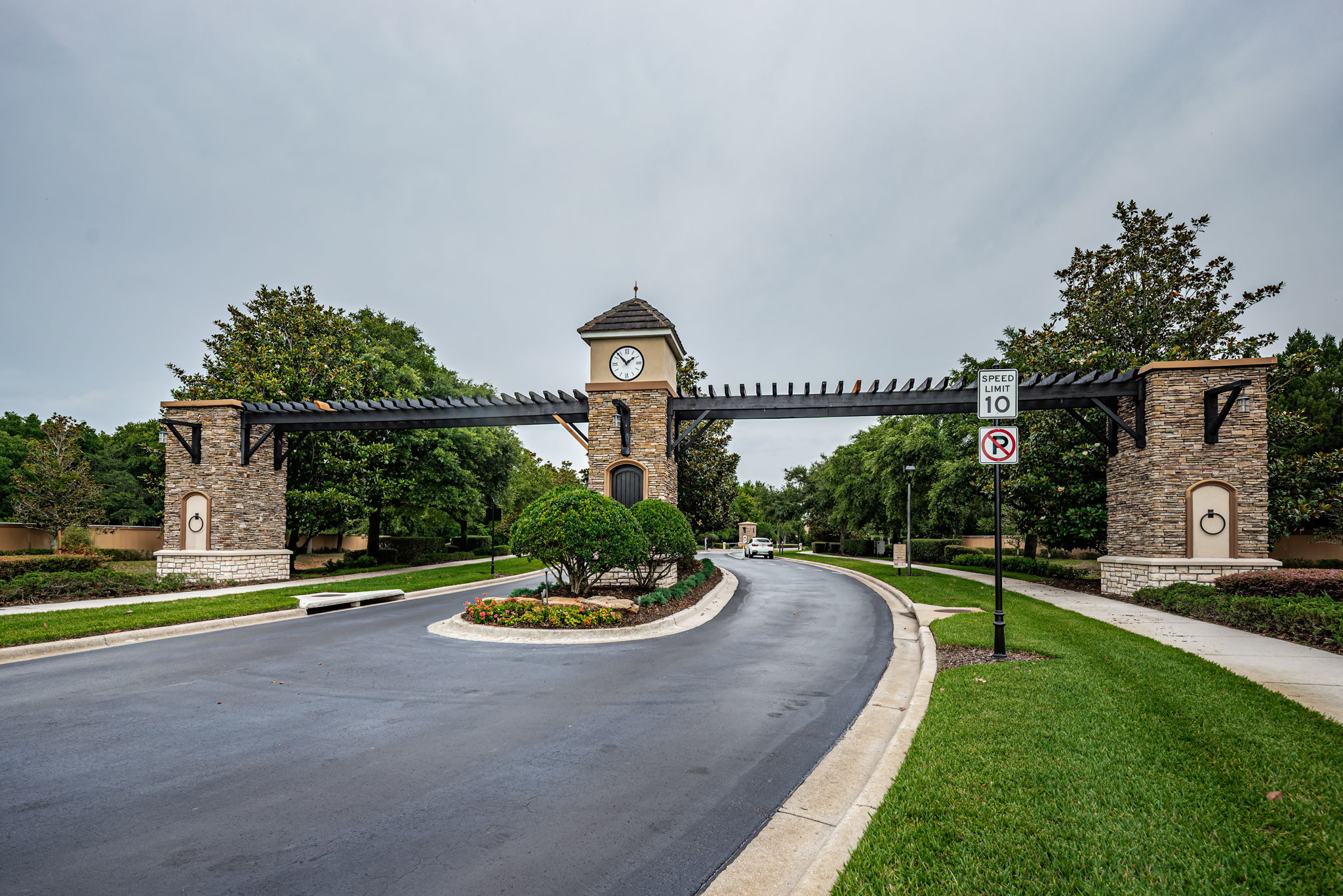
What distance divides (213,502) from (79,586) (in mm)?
4422

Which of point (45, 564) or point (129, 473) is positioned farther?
point (129, 473)

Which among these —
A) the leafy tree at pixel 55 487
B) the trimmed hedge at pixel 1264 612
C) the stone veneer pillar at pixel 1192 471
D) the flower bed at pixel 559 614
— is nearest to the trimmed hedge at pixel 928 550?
the stone veneer pillar at pixel 1192 471

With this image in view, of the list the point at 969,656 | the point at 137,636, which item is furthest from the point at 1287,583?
the point at 137,636

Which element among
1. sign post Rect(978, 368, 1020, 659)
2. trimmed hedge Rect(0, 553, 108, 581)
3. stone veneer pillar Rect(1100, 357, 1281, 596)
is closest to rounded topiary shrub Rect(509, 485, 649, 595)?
sign post Rect(978, 368, 1020, 659)

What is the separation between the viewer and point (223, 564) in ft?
59.3

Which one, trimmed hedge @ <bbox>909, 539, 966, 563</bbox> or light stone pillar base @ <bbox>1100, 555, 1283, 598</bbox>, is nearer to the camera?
light stone pillar base @ <bbox>1100, 555, 1283, 598</bbox>

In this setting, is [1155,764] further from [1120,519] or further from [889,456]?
[889,456]

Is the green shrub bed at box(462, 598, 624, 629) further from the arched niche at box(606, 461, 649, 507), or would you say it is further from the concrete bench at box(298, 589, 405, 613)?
the arched niche at box(606, 461, 649, 507)

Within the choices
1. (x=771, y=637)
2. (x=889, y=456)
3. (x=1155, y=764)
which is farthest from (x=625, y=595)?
(x=889, y=456)

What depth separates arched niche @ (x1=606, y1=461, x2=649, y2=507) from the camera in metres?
16.4

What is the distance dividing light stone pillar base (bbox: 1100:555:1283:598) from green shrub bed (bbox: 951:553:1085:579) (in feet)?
16.9

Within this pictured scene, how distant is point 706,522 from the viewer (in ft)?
83.1

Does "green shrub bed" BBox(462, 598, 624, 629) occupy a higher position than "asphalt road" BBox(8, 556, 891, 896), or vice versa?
"asphalt road" BBox(8, 556, 891, 896)

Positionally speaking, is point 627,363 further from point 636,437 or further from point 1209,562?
point 1209,562
